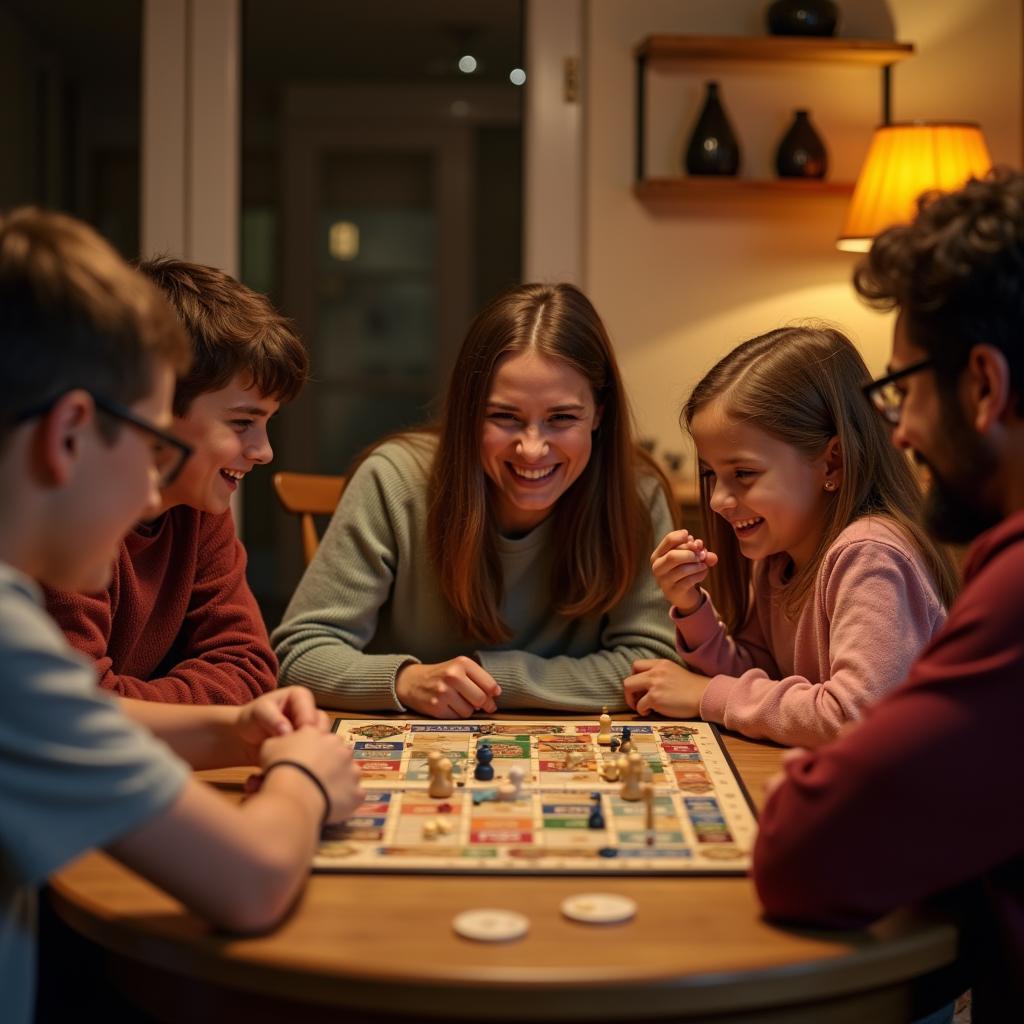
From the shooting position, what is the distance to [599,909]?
1044 mm

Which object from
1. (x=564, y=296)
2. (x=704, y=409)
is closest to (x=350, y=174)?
(x=564, y=296)

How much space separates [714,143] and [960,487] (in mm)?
2799

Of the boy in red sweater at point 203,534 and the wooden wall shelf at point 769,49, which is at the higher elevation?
the wooden wall shelf at point 769,49

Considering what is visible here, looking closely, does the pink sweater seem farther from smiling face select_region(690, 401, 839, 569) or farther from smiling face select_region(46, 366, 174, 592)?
smiling face select_region(46, 366, 174, 592)

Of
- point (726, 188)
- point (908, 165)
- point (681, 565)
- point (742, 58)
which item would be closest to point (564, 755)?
point (681, 565)

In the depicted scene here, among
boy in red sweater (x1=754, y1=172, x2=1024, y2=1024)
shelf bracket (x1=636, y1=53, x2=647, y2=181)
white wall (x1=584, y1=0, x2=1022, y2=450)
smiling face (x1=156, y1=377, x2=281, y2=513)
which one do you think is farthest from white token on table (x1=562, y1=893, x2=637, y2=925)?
shelf bracket (x1=636, y1=53, x2=647, y2=181)

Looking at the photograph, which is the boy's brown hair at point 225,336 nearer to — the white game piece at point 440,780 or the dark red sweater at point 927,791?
the white game piece at point 440,780

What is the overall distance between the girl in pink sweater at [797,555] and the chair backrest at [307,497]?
0.92 meters

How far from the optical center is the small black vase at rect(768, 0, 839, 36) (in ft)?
12.3

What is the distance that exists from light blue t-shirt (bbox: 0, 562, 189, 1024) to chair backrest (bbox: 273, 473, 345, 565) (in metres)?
1.63

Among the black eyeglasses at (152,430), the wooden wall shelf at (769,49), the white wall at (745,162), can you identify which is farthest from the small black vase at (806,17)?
the black eyeglasses at (152,430)

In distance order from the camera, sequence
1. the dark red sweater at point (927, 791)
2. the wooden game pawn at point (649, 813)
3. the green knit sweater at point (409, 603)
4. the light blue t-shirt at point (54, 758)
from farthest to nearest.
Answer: the green knit sweater at point (409, 603) < the wooden game pawn at point (649, 813) < the dark red sweater at point (927, 791) < the light blue t-shirt at point (54, 758)

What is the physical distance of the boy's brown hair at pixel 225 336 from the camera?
1695 millimetres

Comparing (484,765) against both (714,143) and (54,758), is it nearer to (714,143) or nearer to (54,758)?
(54,758)
